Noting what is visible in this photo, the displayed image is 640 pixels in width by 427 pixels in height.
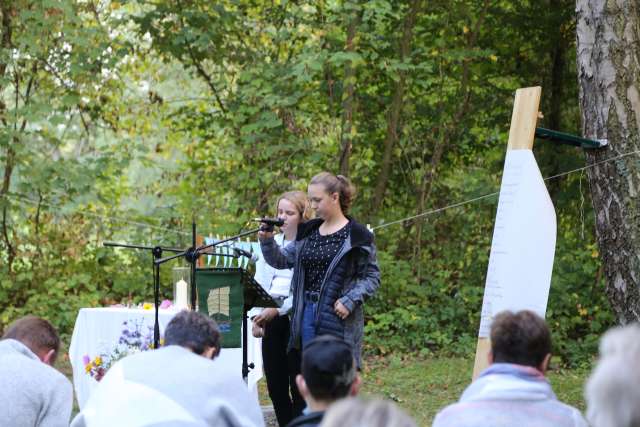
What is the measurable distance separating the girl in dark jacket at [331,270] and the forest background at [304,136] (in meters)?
4.82

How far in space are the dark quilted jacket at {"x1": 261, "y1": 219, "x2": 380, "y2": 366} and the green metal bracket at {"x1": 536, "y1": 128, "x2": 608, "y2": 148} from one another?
110cm

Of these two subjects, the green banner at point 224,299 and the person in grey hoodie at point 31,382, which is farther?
the green banner at point 224,299

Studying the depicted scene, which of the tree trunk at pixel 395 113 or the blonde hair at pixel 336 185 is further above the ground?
the tree trunk at pixel 395 113

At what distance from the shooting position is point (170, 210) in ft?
38.5

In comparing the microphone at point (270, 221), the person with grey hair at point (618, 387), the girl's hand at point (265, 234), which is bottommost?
the person with grey hair at point (618, 387)

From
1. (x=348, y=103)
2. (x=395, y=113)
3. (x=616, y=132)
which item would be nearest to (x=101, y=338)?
(x=616, y=132)

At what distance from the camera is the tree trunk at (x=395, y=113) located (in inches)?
439

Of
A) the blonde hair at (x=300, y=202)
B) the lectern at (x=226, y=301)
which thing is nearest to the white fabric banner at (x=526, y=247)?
the blonde hair at (x=300, y=202)

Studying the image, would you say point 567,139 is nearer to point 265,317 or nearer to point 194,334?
point 265,317

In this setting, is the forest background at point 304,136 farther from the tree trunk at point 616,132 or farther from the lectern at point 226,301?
the lectern at point 226,301

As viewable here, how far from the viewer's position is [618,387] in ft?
5.81

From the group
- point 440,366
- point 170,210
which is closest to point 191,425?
point 440,366

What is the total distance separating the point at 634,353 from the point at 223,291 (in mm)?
3884

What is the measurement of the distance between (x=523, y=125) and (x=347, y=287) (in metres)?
1.32
